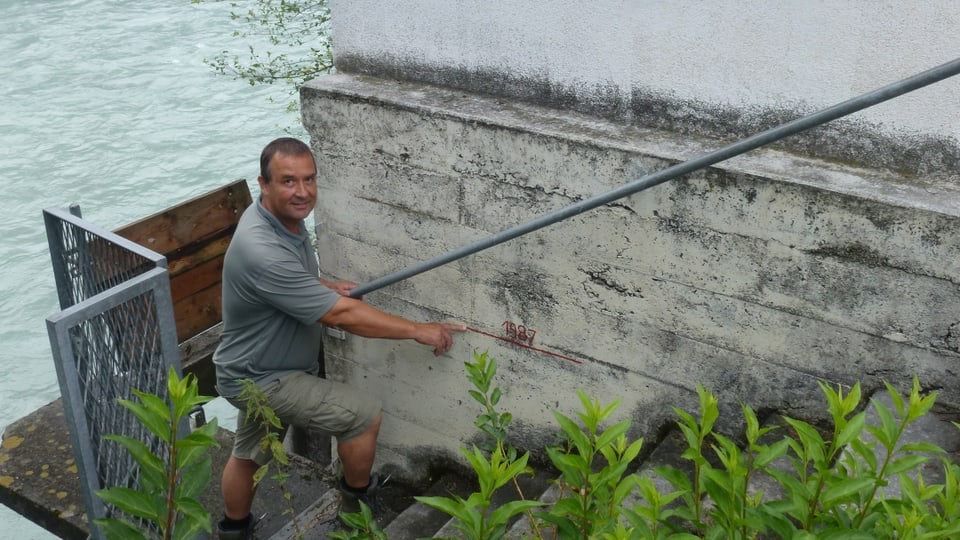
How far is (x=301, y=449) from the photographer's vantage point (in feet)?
18.2

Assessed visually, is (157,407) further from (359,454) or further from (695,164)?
(359,454)

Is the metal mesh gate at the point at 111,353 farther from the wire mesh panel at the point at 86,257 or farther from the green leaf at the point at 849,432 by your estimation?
the green leaf at the point at 849,432

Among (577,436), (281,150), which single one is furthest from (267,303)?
(577,436)

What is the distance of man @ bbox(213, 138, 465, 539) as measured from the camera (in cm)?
387

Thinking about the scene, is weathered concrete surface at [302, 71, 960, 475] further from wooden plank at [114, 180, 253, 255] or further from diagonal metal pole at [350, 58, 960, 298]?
wooden plank at [114, 180, 253, 255]

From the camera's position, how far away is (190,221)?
5.55m

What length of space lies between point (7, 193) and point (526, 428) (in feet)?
33.9

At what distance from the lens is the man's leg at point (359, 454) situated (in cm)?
438

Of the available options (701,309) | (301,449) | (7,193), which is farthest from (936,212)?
(7,193)

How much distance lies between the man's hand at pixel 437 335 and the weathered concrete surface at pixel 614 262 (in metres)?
0.06

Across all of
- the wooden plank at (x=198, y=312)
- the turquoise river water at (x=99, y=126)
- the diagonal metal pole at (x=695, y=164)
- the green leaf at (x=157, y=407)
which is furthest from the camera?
the turquoise river water at (x=99, y=126)

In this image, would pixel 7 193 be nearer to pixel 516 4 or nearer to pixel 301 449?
pixel 301 449

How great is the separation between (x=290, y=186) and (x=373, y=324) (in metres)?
0.64

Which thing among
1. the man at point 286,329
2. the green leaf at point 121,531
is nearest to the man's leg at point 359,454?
the man at point 286,329
